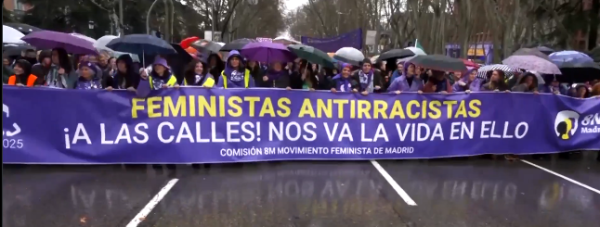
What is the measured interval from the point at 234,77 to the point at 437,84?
10.7 ft

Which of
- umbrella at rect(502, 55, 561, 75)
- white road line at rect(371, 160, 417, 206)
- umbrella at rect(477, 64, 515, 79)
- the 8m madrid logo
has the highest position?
umbrella at rect(502, 55, 561, 75)

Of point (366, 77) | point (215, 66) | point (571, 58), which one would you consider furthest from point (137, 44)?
point (571, 58)

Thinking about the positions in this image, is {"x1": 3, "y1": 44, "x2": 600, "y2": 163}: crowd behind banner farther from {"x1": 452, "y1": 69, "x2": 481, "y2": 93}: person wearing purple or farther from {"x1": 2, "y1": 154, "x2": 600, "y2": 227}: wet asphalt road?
{"x1": 2, "y1": 154, "x2": 600, "y2": 227}: wet asphalt road

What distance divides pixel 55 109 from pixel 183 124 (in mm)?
1659

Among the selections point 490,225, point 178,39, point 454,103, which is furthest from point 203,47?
point 178,39

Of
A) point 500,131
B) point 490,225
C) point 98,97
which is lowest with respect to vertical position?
point 490,225

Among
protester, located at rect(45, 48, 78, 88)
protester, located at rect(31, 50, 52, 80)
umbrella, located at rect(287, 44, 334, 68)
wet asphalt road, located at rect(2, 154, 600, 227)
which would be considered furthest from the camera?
umbrella, located at rect(287, 44, 334, 68)

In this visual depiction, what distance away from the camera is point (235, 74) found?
27.5 feet

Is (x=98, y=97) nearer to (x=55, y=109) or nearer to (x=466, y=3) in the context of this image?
(x=55, y=109)

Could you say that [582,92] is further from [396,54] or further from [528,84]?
[396,54]

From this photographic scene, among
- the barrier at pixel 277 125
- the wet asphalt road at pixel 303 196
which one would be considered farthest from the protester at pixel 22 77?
the wet asphalt road at pixel 303 196

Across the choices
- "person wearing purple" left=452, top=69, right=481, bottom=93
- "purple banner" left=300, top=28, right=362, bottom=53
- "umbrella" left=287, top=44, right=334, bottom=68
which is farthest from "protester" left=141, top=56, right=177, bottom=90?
"purple banner" left=300, top=28, right=362, bottom=53

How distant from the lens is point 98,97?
23.6ft

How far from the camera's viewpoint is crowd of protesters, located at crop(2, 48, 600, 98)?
25.7ft
